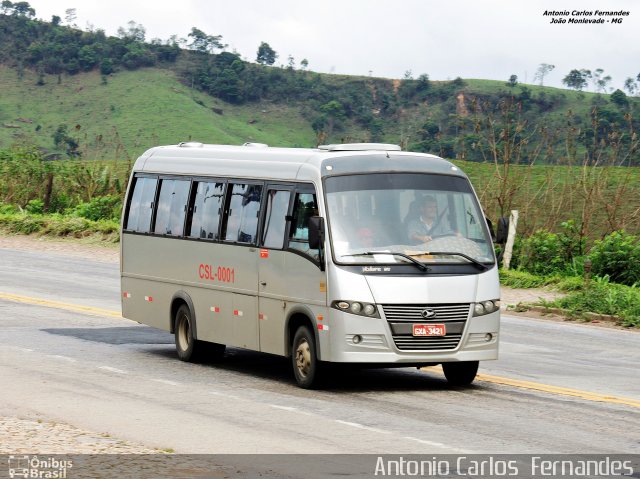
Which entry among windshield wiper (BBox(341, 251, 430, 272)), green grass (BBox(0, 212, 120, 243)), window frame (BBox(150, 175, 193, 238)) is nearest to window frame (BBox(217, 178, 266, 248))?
window frame (BBox(150, 175, 193, 238))

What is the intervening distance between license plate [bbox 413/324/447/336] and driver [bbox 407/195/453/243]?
1.01m

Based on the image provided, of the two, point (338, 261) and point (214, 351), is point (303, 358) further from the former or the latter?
point (214, 351)

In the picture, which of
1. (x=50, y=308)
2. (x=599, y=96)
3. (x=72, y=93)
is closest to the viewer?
(x=50, y=308)

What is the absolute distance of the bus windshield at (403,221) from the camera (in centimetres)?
1468

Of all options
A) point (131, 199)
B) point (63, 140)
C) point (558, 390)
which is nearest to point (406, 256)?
point (558, 390)

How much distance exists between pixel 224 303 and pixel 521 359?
14.3ft

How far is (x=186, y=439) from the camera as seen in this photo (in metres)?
11.4

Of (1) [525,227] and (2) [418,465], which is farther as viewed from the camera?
(1) [525,227]

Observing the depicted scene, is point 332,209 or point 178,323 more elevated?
point 332,209

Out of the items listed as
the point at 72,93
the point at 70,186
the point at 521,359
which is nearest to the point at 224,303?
the point at 521,359

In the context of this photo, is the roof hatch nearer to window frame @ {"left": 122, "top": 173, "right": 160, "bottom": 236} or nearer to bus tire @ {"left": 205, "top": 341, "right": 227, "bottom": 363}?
bus tire @ {"left": 205, "top": 341, "right": 227, "bottom": 363}

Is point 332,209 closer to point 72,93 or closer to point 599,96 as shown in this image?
point 599,96

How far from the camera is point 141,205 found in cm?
1902

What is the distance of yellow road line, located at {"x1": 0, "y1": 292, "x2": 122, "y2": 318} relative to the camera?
77.1 ft
